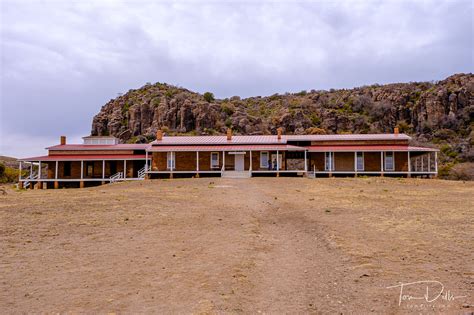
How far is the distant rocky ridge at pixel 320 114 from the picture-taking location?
7094 cm

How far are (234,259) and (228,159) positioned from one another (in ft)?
102

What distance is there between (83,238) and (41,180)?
31.9m

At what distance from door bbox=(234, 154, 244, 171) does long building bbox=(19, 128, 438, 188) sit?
0.09 m

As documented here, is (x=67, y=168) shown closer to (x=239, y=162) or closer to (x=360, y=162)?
(x=239, y=162)

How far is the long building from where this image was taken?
3812 cm

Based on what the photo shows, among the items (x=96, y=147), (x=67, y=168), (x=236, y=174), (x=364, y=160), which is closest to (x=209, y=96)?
(x=96, y=147)

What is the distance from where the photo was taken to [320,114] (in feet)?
279

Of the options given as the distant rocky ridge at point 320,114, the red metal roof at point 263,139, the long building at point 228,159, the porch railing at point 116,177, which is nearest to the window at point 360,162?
the long building at point 228,159

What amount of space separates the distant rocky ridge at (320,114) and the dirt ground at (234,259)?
52.5 metres

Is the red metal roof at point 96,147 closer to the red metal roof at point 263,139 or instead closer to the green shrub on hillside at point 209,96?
the red metal roof at point 263,139

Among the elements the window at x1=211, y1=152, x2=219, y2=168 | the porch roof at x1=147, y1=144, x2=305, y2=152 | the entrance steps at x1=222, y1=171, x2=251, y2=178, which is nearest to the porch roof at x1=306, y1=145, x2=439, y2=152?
the porch roof at x1=147, y1=144, x2=305, y2=152

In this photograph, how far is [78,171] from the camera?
41.5m

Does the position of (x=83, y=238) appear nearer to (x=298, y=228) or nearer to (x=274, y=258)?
(x=274, y=258)

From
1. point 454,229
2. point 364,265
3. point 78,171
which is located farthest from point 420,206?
point 78,171
